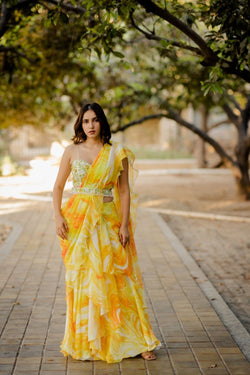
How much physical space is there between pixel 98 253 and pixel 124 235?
9.6 inches

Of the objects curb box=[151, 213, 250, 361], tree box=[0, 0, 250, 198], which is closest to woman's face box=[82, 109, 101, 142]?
tree box=[0, 0, 250, 198]

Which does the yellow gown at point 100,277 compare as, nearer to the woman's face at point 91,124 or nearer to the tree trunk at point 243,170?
the woman's face at point 91,124

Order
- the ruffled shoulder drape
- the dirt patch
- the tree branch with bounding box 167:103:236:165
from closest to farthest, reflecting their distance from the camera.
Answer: the ruffled shoulder drape < the dirt patch < the tree branch with bounding box 167:103:236:165

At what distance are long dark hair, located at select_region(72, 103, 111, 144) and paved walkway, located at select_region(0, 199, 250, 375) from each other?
1.72 meters

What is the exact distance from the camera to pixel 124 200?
3.85 metres

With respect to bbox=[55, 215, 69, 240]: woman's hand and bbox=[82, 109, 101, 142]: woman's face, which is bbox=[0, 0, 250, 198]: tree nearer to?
bbox=[82, 109, 101, 142]: woman's face

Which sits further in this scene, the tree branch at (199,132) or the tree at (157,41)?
the tree branch at (199,132)

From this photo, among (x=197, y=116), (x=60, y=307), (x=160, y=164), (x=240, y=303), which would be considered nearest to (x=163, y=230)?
(x=240, y=303)

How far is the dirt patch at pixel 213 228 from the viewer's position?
6273mm

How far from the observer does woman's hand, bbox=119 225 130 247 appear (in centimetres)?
379

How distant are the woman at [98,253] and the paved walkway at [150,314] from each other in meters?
0.18

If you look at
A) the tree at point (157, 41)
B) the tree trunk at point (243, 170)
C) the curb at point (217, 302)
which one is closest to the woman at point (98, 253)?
the curb at point (217, 302)

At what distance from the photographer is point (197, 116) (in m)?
30.5

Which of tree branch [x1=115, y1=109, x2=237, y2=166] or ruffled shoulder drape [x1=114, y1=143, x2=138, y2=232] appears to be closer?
ruffled shoulder drape [x1=114, y1=143, x2=138, y2=232]
